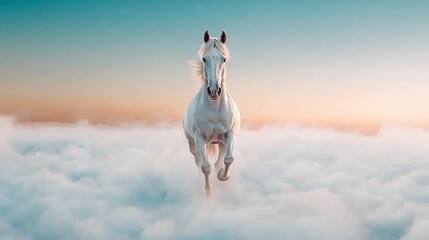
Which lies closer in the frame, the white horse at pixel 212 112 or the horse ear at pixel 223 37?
the white horse at pixel 212 112

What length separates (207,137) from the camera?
881 centimetres

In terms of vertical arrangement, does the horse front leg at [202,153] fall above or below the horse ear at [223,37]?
below

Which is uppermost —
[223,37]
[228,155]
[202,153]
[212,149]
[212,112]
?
[223,37]

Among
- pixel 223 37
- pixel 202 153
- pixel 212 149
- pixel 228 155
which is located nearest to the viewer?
pixel 223 37

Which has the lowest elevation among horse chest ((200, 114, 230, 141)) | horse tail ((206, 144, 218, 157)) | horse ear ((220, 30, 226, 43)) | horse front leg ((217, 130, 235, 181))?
horse front leg ((217, 130, 235, 181))

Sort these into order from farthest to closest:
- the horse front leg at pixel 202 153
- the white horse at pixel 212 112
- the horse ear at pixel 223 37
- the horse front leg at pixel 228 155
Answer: the horse front leg at pixel 202 153 < the horse front leg at pixel 228 155 < the horse ear at pixel 223 37 < the white horse at pixel 212 112

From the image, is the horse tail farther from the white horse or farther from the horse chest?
the horse chest

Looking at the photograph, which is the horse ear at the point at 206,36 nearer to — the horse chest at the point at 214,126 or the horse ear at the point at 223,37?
the horse ear at the point at 223,37

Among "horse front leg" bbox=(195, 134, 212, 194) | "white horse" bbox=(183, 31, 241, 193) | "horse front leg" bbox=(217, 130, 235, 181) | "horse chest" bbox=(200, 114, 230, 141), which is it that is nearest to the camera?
"white horse" bbox=(183, 31, 241, 193)

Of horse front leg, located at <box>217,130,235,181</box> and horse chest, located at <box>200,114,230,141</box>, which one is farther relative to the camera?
horse chest, located at <box>200,114,230,141</box>

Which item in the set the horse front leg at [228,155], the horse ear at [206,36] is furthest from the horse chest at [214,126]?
the horse ear at [206,36]

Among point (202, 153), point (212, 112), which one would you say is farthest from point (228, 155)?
point (212, 112)

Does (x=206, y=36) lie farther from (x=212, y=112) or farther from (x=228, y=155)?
(x=228, y=155)

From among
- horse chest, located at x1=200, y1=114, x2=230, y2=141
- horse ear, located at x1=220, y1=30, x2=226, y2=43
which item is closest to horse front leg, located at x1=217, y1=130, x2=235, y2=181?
horse chest, located at x1=200, y1=114, x2=230, y2=141
